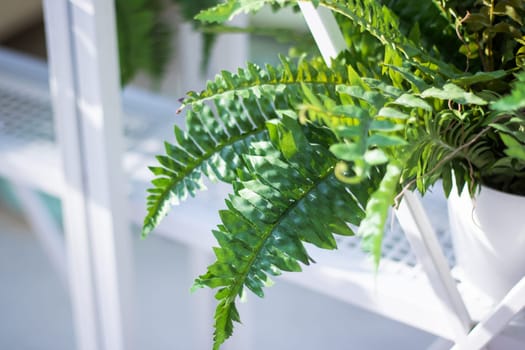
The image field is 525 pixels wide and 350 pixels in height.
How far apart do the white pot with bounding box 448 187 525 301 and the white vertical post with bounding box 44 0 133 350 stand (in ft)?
1.35

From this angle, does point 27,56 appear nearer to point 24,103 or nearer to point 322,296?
point 24,103

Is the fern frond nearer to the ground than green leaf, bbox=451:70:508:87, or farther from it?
nearer to the ground

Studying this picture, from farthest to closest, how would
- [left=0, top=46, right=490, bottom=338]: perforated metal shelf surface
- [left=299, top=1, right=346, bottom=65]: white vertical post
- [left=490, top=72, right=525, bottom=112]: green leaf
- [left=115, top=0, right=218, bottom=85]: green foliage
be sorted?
1. [left=115, top=0, right=218, bottom=85]: green foliage
2. [left=0, top=46, right=490, bottom=338]: perforated metal shelf surface
3. [left=299, top=1, right=346, bottom=65]: white vertical post
4. [left=490, top=72, right=525, bottom=112]: green leaf

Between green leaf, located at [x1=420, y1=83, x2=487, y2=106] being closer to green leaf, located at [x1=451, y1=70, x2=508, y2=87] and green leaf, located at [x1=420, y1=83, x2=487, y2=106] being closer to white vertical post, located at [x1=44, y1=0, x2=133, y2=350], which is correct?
green leaf, located at [x1=451, y1=70, x2=508, y2=87]

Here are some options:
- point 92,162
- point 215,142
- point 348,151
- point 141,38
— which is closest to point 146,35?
point 141,38

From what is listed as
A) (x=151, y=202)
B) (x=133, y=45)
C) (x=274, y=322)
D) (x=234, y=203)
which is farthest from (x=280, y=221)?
(x=274, y=322)

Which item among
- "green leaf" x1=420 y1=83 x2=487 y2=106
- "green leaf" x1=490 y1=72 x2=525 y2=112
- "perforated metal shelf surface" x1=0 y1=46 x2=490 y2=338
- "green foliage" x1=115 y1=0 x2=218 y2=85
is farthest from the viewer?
"green foliage" x1=115 y1=0 x2=218 y2=85

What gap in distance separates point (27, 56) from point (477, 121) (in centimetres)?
88

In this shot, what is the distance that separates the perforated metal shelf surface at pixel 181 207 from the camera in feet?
2.44

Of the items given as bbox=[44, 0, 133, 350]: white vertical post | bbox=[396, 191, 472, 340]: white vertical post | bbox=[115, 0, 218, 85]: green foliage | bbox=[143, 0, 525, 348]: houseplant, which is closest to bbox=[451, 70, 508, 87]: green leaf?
bbox=[143, 0, 525, 348]: houseplant

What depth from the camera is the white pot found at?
628 mm

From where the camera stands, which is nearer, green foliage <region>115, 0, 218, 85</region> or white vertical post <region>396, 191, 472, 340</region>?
white vertical post <region>396, 191, 472, 340</region>

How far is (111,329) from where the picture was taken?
3.20 feet

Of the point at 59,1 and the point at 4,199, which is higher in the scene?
the point at 59,1
